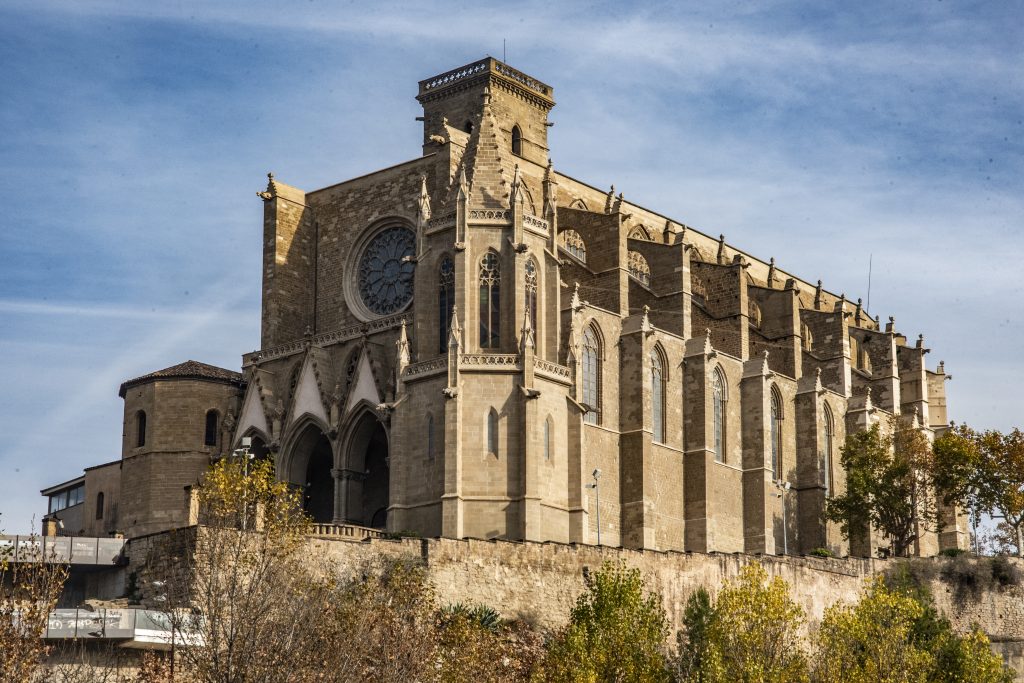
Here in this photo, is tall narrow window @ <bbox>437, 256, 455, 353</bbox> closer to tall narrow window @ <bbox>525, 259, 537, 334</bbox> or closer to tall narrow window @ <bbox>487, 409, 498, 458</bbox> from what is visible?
tall narrow window @ <bbox>525, 259, 537, 334</bbox>

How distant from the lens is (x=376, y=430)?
71062 millimetres

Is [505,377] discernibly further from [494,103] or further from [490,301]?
[494,103]

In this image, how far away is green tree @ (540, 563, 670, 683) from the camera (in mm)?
48812

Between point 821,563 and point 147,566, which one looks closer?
point 147,566

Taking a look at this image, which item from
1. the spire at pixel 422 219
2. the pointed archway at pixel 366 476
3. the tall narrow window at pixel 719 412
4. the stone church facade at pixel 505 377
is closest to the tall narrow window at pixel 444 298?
the stone church facade at pixel 505 377

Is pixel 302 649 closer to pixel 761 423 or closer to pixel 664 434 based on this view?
pixel 664 434

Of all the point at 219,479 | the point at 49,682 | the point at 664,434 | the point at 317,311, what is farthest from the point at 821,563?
the point at 49,682

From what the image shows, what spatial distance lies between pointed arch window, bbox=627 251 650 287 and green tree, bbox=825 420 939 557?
11027mm

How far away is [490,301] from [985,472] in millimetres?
23735

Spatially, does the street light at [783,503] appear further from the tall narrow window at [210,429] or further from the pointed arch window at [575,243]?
the tall narrow window at [210,429]

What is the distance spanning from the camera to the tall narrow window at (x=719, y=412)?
76.8m

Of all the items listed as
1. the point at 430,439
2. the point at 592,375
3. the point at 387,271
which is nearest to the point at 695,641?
the point at 430,439

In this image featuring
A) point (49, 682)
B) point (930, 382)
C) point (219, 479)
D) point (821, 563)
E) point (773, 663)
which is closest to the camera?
point (49, 682)

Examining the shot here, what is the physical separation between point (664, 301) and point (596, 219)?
4669 millimetres
